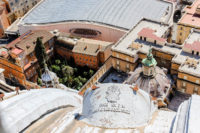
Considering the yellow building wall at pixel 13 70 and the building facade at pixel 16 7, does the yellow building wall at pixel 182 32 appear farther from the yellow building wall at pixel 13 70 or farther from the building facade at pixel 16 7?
the building facade at pixel 16 7

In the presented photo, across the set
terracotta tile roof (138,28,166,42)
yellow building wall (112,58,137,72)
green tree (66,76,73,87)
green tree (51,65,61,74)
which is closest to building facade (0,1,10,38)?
green tree (51,65,61,74)

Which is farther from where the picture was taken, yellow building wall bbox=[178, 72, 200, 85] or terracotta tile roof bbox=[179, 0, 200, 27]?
terracotta tile roof bbox=[179, 0, 200, 27]

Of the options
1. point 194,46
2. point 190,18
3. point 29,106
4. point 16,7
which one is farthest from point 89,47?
point 29,106

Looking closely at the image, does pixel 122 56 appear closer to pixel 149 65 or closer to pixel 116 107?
pixel 149 65

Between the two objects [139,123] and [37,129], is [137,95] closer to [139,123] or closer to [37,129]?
[139,123]

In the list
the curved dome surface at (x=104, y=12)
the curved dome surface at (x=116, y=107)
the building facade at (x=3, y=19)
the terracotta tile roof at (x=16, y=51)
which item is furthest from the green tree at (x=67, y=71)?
the curved dome surface at (x=116, y=107)

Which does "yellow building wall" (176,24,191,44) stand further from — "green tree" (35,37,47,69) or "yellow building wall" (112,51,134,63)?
"green tree" (35,37,47,69)
